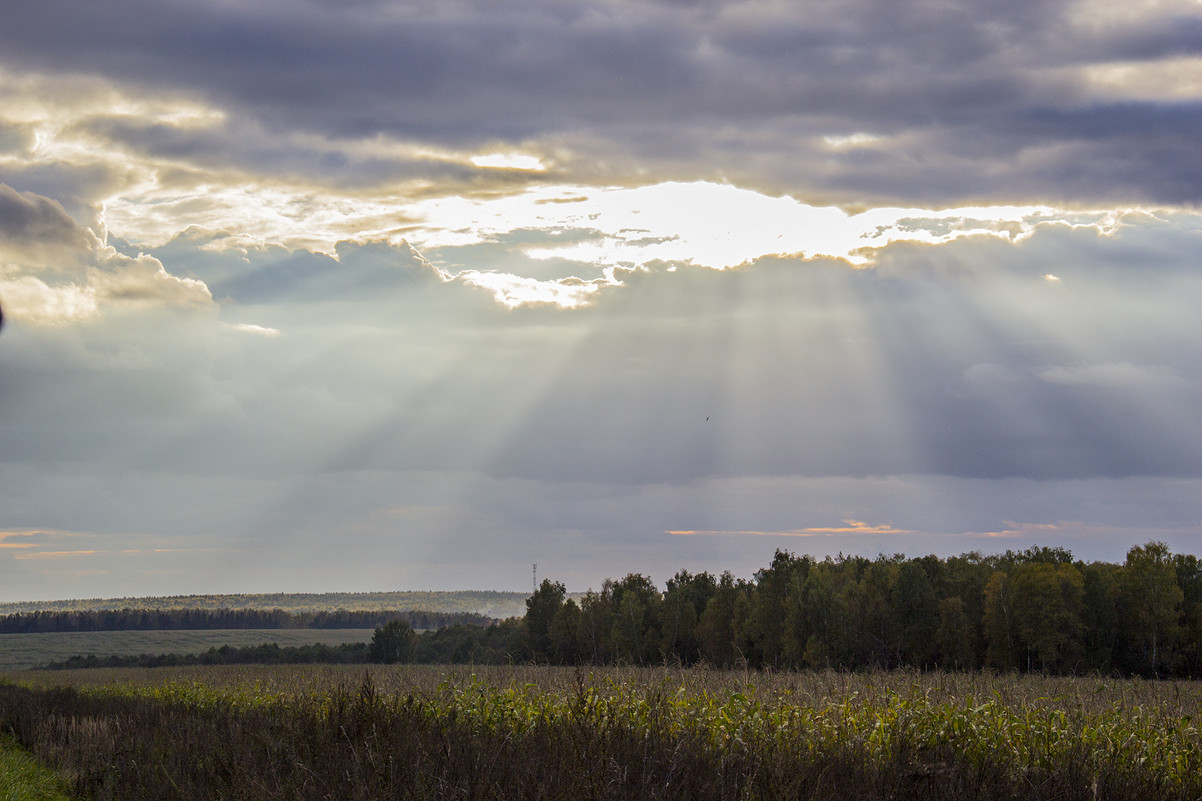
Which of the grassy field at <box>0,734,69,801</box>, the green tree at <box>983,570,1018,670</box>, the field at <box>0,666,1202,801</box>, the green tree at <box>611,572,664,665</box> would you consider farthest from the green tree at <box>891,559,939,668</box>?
the grassy field at <box>0,734,69,801</box>

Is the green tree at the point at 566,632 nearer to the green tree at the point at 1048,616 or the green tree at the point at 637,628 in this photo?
the green tree at the point at 637,628

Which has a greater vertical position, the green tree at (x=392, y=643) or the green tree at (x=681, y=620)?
the green tree at (x=681, y=620)

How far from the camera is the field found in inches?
333

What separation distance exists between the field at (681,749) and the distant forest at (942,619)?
29694 mm

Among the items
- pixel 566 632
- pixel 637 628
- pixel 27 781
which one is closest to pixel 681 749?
pixel 27 781

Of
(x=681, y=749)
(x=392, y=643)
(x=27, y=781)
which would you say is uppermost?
(x=681, y=749)

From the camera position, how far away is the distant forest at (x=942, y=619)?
5688 centimetres

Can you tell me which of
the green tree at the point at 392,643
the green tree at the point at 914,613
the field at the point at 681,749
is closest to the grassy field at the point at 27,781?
the field at the point at 681,749

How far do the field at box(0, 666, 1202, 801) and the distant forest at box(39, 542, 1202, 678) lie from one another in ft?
97.4

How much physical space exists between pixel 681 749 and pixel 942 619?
57.7 meters

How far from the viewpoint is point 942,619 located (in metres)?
61.8

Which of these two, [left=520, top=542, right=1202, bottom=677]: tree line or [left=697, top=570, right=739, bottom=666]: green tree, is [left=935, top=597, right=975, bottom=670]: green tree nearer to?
[left=520, top=542, right=1202, bottom=677]: tree line

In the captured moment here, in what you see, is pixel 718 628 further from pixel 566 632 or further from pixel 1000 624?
pixel 1000 624

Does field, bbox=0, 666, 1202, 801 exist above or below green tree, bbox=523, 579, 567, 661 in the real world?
above
